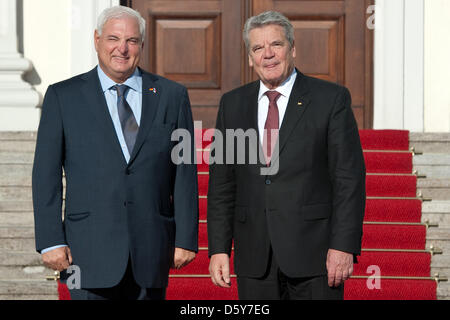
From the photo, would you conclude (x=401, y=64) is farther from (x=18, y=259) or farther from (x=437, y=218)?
(x=18, y=259)

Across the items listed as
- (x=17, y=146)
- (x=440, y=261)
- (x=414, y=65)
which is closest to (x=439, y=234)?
(x=440, y=261)

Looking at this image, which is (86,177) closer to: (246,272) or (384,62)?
(246,272)

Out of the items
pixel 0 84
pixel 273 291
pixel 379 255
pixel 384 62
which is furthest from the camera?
pixel 384 62

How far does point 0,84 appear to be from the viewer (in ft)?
22.6

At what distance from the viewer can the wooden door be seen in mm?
7578

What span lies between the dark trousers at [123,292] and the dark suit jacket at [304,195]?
1.08ft

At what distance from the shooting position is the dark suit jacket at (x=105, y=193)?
3127 mm

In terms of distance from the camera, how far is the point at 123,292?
3166 mm

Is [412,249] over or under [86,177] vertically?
under

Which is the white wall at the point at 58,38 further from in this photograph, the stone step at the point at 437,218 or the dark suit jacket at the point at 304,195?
the dark suit jacket at the point at 304,195

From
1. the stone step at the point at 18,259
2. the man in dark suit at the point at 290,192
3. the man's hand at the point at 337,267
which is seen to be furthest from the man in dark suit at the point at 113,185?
the stone step at the point at 18,259

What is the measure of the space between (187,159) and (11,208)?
9.22ft

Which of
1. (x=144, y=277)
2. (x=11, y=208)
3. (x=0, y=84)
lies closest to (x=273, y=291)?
(x=144, y=277)

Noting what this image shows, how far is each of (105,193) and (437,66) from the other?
4.87 meters
